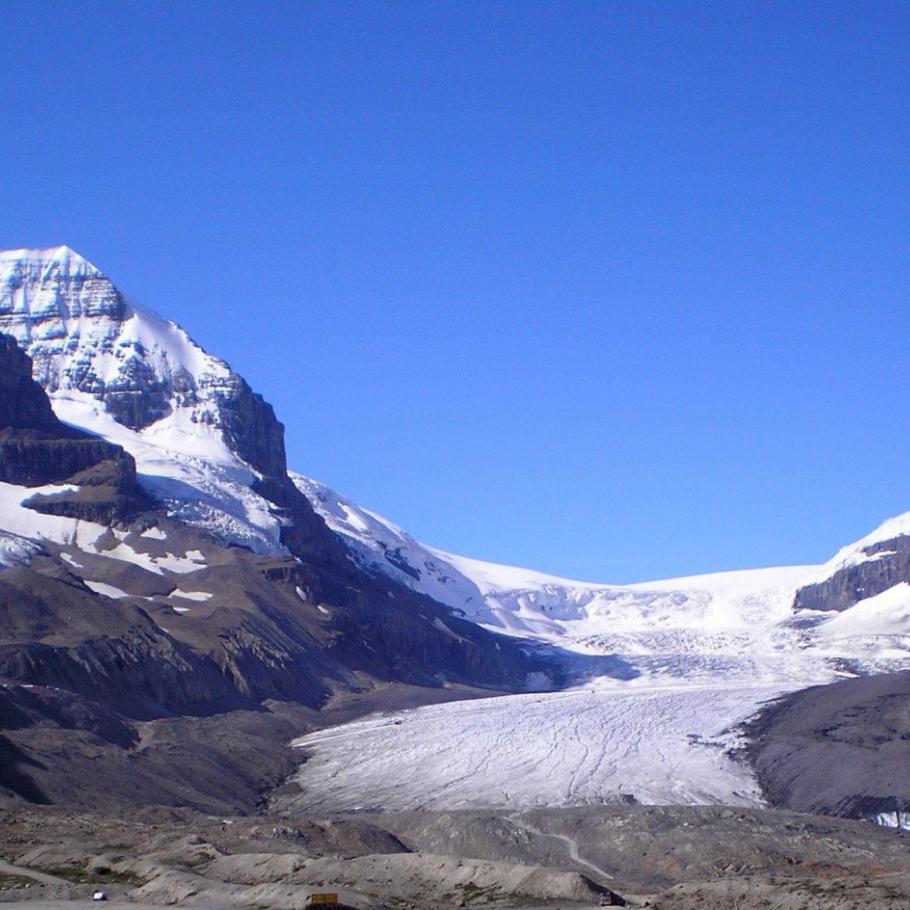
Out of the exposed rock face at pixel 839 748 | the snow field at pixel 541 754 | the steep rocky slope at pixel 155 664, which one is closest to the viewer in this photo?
the exposed rock face at pixel 839 748

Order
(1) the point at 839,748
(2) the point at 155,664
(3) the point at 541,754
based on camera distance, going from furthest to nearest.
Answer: (2) the point at 155,664
(3) the point at 541,754
(1) the point at 839,748

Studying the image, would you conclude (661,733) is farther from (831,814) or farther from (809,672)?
(809,672)

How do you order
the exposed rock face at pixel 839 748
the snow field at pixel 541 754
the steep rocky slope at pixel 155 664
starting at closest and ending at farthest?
the exposed rock face at pixel 839 748 < the steep rocky slope at pixel 155 664 < the snow field at pixel 541 754

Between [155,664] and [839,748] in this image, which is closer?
[839,748]

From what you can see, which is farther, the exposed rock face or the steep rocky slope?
the steep rocky slope

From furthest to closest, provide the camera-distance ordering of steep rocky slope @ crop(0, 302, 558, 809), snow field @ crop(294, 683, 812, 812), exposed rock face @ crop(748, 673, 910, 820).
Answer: snow field @ crop(294, 683, 812, 812)
steep rocky slope @ crop(0, 302, 558, 809)
exposed rock face @ crop(748, 673, 910, 820)

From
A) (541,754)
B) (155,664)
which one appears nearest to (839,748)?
(541,754)

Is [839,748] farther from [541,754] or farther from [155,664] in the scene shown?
[155,664]

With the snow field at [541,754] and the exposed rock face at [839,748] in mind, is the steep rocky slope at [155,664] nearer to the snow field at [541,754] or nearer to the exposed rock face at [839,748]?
the snow field at [541,754]

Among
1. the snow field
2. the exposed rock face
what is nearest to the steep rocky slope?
the snow field

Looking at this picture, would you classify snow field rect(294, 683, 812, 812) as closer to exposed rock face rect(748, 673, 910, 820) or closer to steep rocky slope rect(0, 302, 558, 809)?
exposed rock face rect(748, 673, 910, 820)

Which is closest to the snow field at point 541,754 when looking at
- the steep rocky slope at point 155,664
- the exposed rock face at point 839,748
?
the exposed rock face at point 839,748

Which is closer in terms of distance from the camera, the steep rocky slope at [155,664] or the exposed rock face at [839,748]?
the exposed rock face at [839,748]
